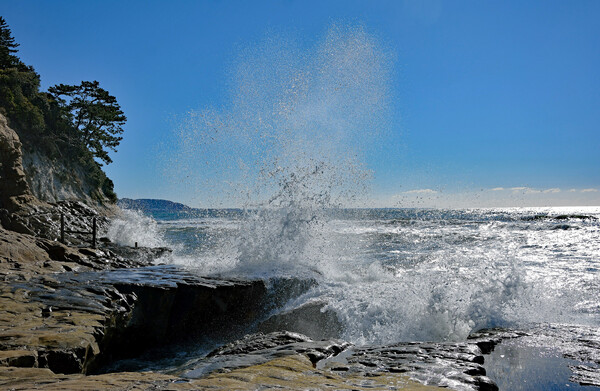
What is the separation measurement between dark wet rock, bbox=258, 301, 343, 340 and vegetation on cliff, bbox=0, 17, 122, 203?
898 inches

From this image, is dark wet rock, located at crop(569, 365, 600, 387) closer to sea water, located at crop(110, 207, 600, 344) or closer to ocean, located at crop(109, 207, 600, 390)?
ocean, located at crop(109, 207, 600, 390)

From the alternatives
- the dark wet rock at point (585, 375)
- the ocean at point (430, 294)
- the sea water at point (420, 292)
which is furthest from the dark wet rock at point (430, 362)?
the sea water at point (420, 292)

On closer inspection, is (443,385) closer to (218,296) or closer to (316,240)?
(218,296)

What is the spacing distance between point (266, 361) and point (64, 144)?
31113mm

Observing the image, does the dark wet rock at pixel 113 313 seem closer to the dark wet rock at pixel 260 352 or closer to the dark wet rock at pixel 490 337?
the dark wet rock at pixel 260 352

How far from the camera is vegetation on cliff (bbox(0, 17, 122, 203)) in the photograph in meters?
23.8

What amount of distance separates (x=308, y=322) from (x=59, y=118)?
30.5 m

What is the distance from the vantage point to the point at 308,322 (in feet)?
24.5

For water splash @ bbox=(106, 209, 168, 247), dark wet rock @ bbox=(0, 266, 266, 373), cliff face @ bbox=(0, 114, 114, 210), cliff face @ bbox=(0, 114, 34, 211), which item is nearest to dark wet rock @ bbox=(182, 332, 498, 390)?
dark wet rock @ bbox=(0, 266, 266, 373)

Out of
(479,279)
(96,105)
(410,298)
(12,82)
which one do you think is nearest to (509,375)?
(410,298)

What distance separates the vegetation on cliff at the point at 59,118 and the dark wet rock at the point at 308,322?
2280cm

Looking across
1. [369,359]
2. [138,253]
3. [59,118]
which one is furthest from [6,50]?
[369,359]

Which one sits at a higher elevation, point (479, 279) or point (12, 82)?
point (12, 82)

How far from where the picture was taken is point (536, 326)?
6453 mm
